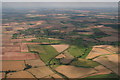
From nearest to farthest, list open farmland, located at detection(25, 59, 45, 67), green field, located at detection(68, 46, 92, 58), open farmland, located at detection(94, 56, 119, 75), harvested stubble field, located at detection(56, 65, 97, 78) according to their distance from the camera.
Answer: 1. harvested stubble field, located at detection(56, 65, 97, 78)
2. open farmland, located at detection(94, 56, 119, 75)
3. open farmland, located at detection(25, 59, 45, 67)
4. green field, located at detection(68, 46, 92, 58)

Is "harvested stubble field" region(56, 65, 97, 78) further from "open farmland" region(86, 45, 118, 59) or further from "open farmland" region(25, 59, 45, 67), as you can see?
"open farmland" region(86, 45, 118, 59)

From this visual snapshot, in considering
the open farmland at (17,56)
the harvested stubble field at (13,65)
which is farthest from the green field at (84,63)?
the harvested stubble field at (13,65)

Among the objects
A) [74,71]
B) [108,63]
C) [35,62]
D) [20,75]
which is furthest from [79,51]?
[20,75]

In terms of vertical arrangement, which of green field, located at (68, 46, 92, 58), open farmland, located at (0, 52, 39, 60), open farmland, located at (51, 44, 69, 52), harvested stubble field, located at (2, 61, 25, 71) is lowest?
harvested stubble field, located at (2, 61, 25, 71)

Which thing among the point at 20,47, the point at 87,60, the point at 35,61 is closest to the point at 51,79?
the point at 35,61

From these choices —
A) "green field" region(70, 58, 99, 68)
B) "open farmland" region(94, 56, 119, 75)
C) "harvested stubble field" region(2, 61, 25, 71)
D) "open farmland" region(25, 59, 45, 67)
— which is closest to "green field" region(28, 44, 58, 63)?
"open farmland" region(25, 59, 45, 67)

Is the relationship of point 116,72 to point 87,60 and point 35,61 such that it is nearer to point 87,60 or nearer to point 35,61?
point 87,60

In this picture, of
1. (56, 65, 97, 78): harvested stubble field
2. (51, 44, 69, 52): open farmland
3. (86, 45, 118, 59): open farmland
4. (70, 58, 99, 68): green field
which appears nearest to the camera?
(56, 65, 97, 78): harvested stubble field

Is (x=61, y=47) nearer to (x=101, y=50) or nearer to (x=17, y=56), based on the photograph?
(x=101, y=50)
